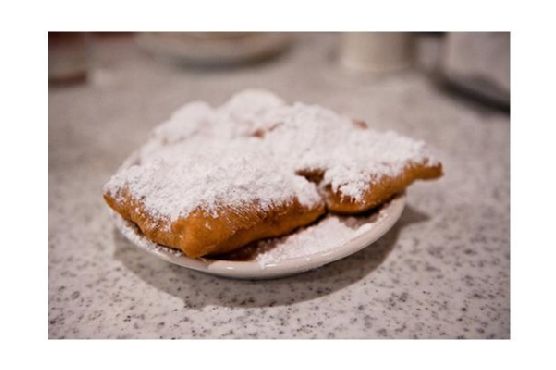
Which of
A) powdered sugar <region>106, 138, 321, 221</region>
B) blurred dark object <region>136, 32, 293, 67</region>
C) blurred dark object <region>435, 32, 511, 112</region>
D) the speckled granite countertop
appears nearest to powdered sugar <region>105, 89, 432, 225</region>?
powdered sugar <region>106, 138, 321, 221</region>

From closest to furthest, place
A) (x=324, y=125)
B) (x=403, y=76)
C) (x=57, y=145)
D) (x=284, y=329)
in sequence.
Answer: (x=284, y=329) < (x=324, y=125) < (x=57, y=145) < (x=403, y=76)

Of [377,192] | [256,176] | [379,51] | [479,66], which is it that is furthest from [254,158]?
[379,51]

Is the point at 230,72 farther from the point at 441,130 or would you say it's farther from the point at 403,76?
the point at 441,130

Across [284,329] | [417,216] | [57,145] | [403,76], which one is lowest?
[284,329]

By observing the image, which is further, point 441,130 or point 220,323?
point 441,130

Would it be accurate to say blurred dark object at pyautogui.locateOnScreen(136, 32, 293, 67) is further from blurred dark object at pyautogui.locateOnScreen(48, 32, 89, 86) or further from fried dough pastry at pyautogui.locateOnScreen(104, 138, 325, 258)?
fried dough pastry at pyautogui.locateOnScreen(104, 138, 325, 258)

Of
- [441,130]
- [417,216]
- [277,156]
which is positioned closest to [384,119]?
[441,130]

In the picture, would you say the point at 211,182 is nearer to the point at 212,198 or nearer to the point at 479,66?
the point at 212,198
